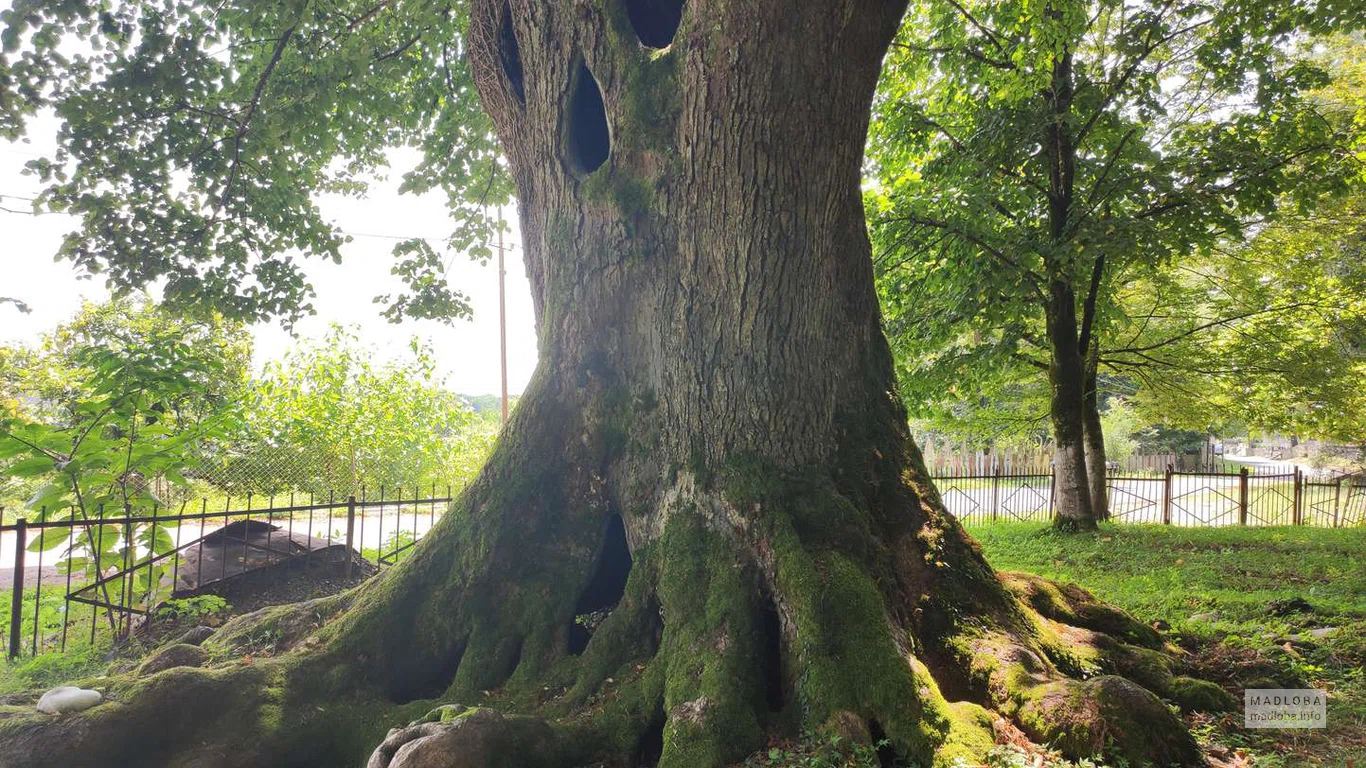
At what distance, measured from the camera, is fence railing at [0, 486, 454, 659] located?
5418 millimetres

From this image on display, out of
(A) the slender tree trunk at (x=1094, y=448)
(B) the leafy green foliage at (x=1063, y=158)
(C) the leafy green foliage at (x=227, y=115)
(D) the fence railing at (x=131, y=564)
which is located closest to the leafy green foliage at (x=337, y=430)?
(D) the fence railing at (x=131, y=564)

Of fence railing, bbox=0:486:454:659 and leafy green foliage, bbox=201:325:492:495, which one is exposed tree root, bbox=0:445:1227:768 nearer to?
fence railing, bbox=0:486:454:659

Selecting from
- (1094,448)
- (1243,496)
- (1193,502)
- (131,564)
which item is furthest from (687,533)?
(1193,502)

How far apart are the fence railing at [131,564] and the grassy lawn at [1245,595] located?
682cm

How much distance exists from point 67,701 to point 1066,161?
13.1m

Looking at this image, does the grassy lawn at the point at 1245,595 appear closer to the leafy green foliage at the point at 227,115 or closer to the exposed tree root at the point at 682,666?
the exposed tree root at the point at 682,666

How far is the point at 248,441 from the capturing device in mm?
16250

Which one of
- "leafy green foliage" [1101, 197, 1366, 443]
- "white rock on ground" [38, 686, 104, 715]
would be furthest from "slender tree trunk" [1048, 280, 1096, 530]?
"white rock on ground" [38, 686, 104, 715]

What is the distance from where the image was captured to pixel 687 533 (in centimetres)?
425

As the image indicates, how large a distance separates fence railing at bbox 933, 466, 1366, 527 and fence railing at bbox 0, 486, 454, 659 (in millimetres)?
13509

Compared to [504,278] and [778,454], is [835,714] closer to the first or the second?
[778,454]

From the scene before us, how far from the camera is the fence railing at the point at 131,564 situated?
5418mm

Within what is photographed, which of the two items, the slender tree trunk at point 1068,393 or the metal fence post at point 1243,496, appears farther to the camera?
the metal fence post at point 1243,496

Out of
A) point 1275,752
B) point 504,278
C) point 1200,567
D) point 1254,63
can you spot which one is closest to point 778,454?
point 1275,752
